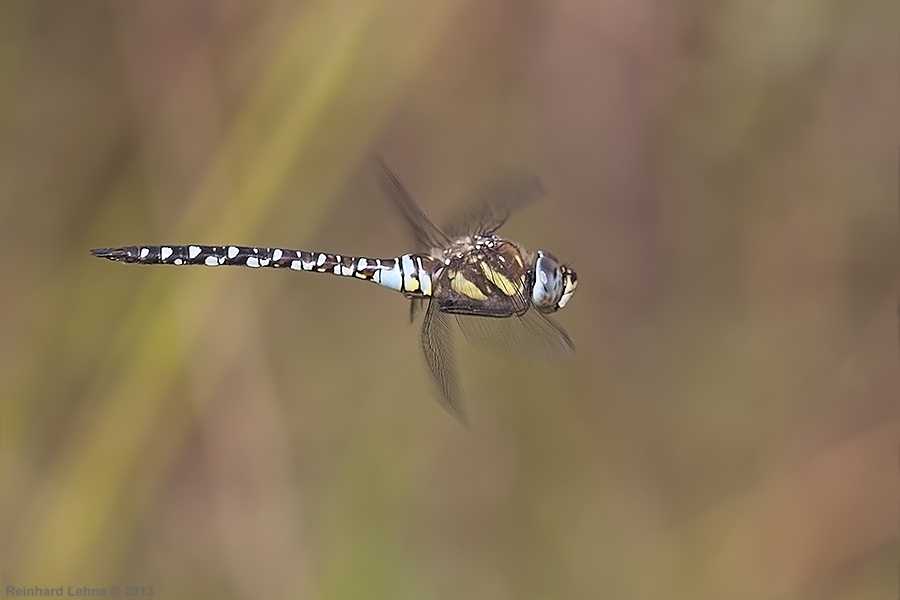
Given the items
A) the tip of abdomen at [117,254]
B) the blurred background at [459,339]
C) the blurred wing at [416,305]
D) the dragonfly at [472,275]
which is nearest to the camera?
the tip of abdomen at [117,254]

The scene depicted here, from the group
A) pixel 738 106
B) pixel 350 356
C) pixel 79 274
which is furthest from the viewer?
pixel 738 106

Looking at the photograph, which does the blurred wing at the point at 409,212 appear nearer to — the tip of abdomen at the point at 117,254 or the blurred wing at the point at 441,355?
the blurred wing at the point at 441,355

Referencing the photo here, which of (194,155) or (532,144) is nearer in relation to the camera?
(194,155)

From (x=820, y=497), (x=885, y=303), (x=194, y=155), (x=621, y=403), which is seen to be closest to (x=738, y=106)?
(x=885, y=303)

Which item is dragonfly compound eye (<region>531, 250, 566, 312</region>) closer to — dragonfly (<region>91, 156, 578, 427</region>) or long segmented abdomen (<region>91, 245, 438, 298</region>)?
dragonfly (<region>91, 156, 578, 427</region>)

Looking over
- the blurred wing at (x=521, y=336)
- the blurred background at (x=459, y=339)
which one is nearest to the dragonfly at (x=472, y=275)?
the blurred wing at (x=521, y=336)

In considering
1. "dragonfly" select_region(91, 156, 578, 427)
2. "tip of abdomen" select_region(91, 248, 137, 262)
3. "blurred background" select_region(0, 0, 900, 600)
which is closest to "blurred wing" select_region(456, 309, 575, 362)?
"dragonfly" select_region(91, 156, 578, 427)

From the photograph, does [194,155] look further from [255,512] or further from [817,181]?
[817,181]
